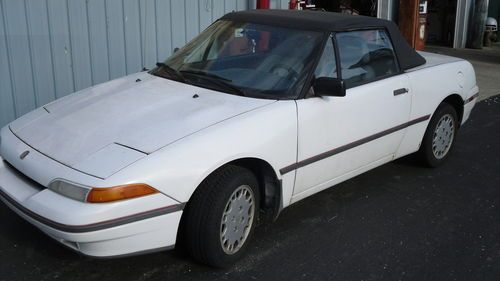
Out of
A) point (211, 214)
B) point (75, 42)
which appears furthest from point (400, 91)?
point (75, 42)

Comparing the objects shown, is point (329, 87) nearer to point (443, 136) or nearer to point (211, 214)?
point (211, 214)

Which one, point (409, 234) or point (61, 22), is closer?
point (409, 234)

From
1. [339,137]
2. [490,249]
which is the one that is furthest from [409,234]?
[339,137]

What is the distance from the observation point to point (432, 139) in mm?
5207

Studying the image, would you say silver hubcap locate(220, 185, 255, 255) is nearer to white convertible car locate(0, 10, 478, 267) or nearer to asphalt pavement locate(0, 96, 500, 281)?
white convertible car locate(0, 10, 478, 267)

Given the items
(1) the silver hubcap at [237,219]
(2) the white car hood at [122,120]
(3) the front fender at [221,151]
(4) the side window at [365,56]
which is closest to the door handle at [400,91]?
(4) the side window at [365,56]

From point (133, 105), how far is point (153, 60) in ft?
10.9

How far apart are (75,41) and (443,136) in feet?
12.8

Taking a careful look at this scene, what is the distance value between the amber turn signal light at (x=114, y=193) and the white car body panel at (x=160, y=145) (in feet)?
0.09

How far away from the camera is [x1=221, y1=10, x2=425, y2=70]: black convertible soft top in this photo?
4.28 m

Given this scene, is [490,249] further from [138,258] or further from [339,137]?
[138,258]

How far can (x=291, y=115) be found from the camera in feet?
12.2

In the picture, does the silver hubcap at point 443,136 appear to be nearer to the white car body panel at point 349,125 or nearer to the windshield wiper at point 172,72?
the white car body panel at point 349,125

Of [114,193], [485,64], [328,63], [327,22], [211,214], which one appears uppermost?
[327,22]
